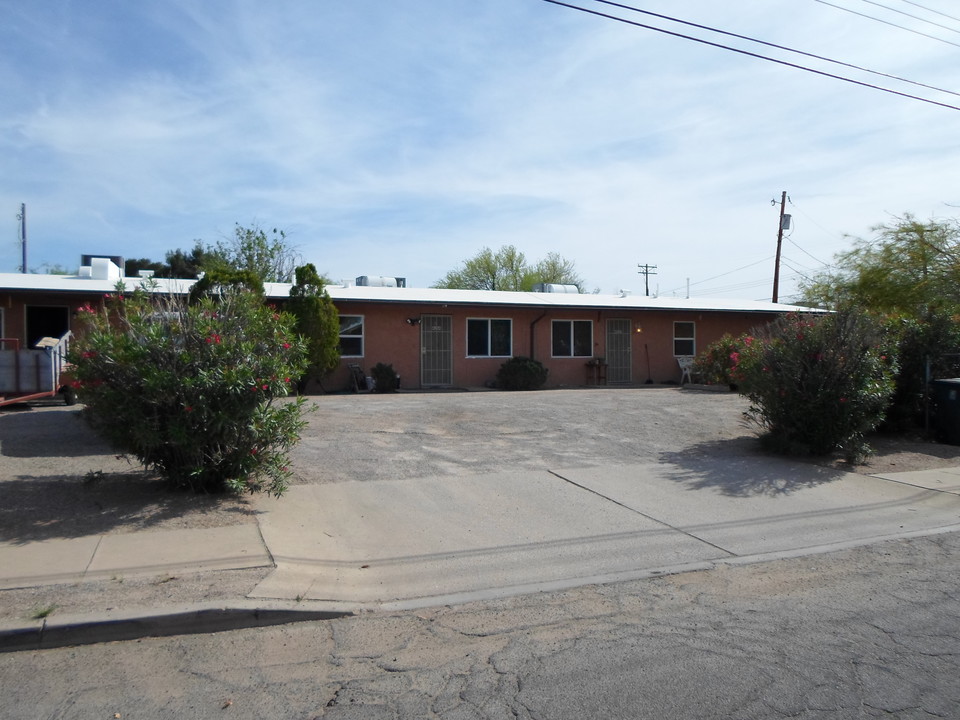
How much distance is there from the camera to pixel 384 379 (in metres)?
21.0

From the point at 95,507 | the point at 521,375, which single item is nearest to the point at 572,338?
the point at 521,375

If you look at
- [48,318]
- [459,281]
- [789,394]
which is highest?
[459,281]

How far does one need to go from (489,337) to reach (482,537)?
52.5ft

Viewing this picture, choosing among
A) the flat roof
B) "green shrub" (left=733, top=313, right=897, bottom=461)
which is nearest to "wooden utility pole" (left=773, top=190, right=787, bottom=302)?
the flat roof

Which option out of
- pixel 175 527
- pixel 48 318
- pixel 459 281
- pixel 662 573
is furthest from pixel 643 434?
pixel 459 281

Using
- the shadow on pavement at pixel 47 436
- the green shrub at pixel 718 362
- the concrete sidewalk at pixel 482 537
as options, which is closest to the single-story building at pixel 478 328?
the green shrub at pixel 718 362

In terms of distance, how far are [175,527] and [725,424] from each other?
10.2 metres

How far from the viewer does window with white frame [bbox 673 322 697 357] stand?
26.2 meters

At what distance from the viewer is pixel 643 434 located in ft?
42.8

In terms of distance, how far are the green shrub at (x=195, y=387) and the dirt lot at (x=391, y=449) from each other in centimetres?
43

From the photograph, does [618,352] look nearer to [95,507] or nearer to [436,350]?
[436,350]

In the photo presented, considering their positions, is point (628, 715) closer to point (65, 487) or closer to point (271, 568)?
point (271, 568)

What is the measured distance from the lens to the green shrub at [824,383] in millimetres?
11238

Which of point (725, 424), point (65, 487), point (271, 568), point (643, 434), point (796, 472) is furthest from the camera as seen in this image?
point (725, 424)
